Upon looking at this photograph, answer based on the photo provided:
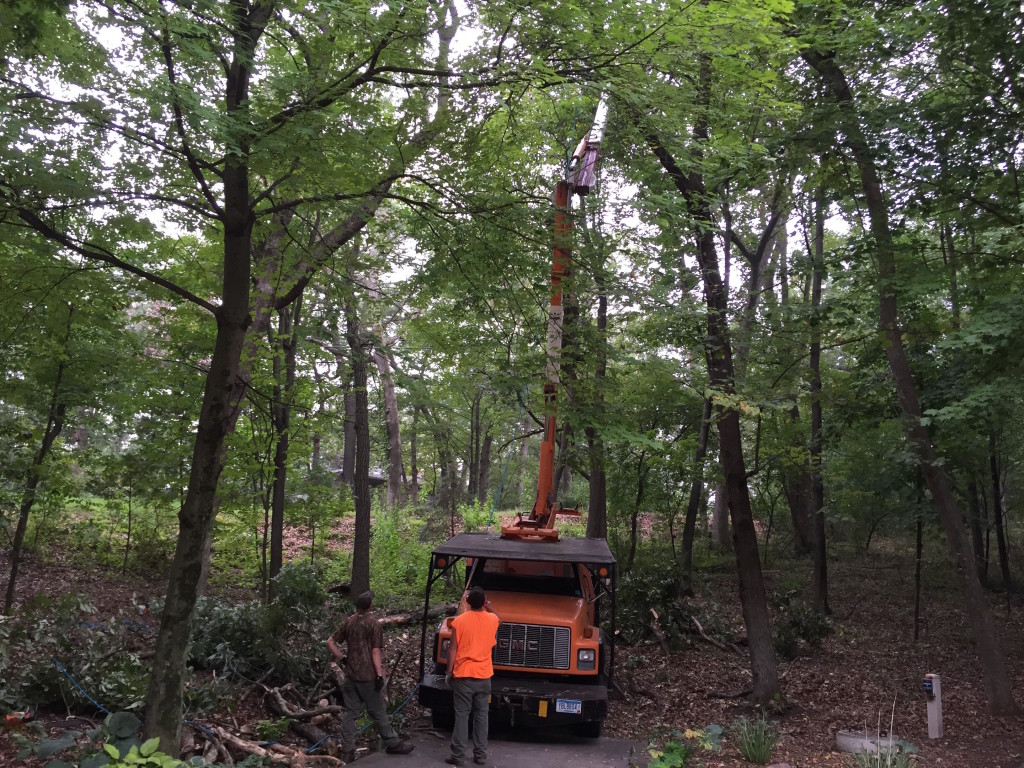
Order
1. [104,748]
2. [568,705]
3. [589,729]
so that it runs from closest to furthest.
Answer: [104,748]
[568,705]
[589,729]

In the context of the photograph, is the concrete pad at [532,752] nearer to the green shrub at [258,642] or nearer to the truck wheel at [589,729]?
the truck wheel at [589,729]

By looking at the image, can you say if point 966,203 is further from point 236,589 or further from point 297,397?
point 236,589

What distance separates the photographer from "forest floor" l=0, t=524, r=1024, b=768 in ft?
30.8

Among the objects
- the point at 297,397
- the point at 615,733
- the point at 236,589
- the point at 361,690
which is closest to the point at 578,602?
the point at 615,733

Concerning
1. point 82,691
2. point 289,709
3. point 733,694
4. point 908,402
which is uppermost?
point 908,402

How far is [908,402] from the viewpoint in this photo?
37.7 ft

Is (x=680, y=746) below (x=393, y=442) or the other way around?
below

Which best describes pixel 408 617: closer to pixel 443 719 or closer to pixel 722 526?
pixel 443 719

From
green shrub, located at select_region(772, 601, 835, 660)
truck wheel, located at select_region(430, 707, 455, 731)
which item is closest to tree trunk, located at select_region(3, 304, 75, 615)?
truck wheel, located at select_region(430, 707, 455, 731)

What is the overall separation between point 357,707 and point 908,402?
29.7 feet

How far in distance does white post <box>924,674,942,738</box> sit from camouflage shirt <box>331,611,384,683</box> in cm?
709

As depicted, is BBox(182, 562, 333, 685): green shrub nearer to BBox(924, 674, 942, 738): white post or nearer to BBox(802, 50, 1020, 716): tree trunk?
BBox(924, 674, 942, 738): white post

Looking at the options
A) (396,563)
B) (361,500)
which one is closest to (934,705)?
(361,500)

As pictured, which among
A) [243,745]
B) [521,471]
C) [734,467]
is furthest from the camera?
[521,471]
